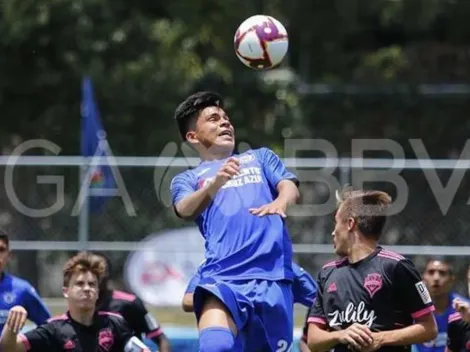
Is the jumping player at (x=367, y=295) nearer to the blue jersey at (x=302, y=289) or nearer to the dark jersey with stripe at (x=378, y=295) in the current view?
the dark jersey with stripe at (x=378, y=295)

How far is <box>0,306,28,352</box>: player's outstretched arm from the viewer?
769 cm

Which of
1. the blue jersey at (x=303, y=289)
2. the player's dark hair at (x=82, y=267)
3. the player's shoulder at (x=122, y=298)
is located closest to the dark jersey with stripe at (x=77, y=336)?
the player's dark hair at (x=82, y=267)

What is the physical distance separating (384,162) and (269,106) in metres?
7.86

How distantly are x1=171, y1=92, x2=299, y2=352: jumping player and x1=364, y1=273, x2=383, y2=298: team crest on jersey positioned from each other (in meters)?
0.58

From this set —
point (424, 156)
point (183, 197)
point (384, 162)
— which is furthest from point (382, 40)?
point (183, 197)

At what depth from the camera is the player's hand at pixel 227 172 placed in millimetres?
7027

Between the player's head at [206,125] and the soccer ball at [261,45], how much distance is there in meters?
0.93

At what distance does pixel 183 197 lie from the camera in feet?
24.5

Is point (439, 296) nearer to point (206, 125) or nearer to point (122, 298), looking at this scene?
point (122, 298)

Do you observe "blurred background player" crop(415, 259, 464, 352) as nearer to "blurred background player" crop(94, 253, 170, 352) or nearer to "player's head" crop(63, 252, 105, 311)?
"blurred background player" crop(94, 253, 170, 352)

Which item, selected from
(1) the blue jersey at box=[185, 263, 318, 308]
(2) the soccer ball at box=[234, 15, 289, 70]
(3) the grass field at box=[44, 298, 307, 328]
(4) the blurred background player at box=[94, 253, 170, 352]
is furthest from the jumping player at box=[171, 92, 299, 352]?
Answer: (3) the grass field at box=[44, 298, 307, 328]

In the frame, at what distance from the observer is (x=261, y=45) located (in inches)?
347

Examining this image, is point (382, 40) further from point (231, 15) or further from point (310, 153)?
point (310, 153)

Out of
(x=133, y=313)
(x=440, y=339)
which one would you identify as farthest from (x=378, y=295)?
(x=440, y=339)
